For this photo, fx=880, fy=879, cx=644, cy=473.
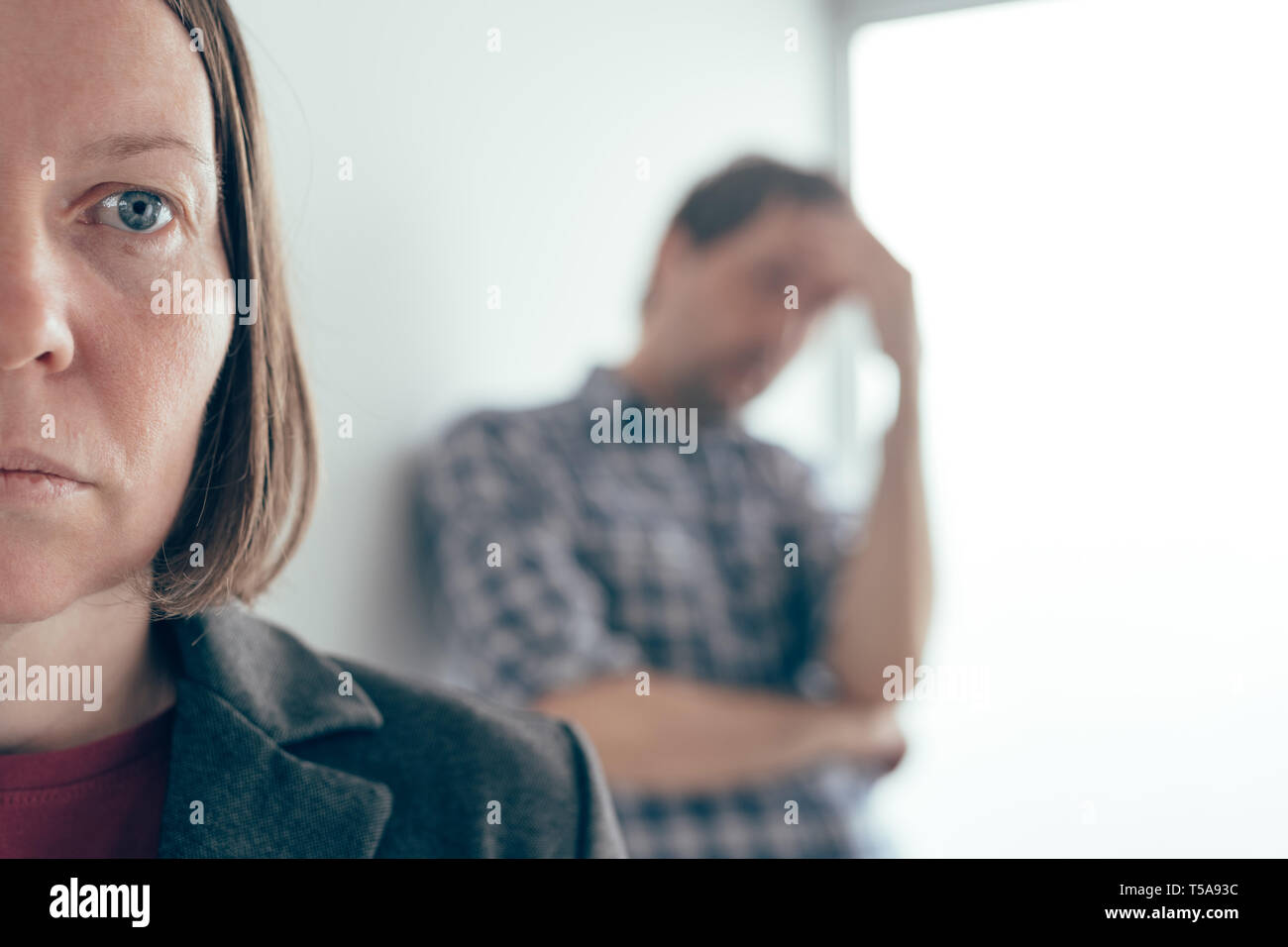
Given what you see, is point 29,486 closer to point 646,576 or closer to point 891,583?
point 646,576

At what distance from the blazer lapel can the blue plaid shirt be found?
0.47 ft

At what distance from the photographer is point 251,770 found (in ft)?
1.16

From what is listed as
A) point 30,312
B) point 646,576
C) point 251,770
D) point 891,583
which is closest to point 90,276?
point 30,312

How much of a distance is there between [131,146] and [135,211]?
0.02 meters

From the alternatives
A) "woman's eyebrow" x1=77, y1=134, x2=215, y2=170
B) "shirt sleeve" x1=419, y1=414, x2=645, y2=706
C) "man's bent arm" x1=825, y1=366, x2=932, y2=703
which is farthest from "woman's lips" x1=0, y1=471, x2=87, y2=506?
"man's bent arm" x1=825, y1=366, x2=932, y2=703

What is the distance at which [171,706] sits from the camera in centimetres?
36

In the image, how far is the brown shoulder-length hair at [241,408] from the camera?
34 cm

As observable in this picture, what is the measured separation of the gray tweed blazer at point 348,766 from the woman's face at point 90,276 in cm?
7

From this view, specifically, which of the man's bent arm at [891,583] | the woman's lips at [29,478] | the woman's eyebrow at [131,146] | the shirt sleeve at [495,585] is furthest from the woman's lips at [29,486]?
the man's bent arm at [891,583]

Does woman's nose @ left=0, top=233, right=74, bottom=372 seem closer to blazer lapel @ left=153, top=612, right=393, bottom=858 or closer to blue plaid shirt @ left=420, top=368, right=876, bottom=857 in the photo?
blazer lapel @ left=153, top=612, right=393, bottom=858

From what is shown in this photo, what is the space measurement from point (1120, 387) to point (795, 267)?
0.25 m

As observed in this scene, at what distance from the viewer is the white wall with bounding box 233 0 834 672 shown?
431mm
